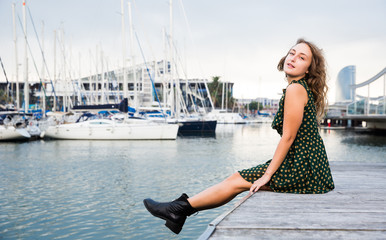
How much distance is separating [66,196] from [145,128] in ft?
56.3

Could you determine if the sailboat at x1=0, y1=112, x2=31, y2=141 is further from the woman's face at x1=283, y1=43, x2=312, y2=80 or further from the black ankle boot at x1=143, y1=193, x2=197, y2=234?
the woman's face at x1=283, y1=43, x2=312, y2=80

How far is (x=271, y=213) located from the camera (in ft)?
8.67

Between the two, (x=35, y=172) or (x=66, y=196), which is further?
(x=35, y=172)

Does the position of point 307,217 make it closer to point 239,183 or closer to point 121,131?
point 239,183

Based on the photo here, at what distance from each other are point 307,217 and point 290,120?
83 cm

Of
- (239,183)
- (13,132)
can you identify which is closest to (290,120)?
(239,183)

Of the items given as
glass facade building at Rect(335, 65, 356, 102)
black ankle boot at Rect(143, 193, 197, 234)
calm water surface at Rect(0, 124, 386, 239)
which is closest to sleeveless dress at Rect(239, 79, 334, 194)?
black ankle boot at Rect(143, 193, 197, 234)

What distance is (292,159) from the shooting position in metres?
3.16

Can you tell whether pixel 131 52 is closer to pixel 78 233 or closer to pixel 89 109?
pixel 89 109

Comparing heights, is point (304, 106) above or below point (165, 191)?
above

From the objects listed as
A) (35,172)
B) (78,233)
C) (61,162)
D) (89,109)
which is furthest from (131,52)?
(78,233)

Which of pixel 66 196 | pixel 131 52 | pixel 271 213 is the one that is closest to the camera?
pixel 271 213

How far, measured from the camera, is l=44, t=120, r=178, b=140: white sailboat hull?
2664cm

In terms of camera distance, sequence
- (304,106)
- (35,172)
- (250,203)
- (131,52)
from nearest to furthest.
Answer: (250,203), (304,106), (35,172), (131,52)
